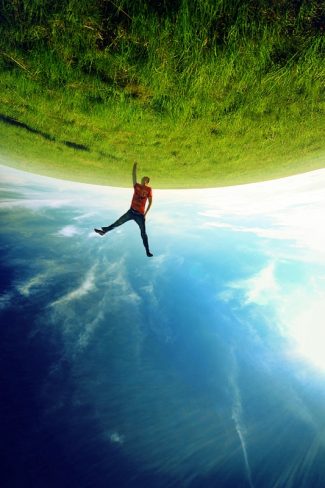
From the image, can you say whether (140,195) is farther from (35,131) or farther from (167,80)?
(35,131)

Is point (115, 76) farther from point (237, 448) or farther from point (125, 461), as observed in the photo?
point (237, 448)

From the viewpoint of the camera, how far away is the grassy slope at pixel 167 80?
399 cm

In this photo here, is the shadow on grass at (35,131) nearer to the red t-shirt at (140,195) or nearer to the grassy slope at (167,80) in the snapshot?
the grassy slope at (167,80)

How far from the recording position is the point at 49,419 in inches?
1900

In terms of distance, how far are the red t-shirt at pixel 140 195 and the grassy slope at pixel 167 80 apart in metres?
1.73

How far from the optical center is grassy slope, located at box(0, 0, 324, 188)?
157 inches

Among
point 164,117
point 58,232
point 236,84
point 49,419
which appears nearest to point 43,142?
point 164,117

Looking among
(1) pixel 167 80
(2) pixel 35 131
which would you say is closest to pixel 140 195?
(1) pixel 167 80

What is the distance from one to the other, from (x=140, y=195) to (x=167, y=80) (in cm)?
315

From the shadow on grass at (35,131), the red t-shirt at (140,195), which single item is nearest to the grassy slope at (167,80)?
the shadow on grass at (35,131)

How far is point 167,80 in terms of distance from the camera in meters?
4.98

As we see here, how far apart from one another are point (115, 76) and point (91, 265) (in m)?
64.4

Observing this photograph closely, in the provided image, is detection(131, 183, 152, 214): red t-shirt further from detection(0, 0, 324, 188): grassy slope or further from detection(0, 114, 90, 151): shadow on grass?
detection(0, 114, 90, 151): shadow on grass

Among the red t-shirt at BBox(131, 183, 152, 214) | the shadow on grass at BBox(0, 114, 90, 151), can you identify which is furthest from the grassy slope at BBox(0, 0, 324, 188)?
the red t-shirt at BBox(131, 183, 152, 214)
